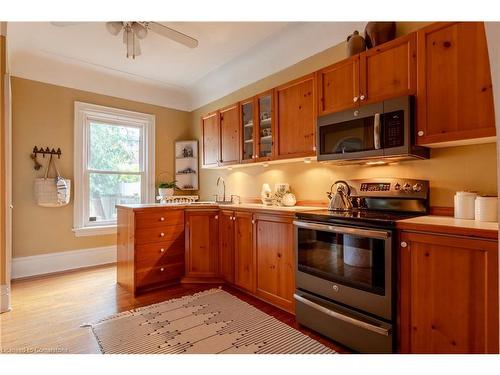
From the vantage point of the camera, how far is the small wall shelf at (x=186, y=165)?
4699 mm


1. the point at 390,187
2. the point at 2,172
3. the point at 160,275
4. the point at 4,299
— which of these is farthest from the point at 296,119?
the point at 4,299

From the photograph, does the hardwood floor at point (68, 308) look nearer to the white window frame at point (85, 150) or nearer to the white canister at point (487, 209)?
the white window frame at point (85, 150)

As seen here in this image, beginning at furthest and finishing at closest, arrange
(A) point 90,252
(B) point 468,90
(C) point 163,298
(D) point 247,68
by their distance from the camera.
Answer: (A) point 90,252, (D) point 247,68, (C) point 163,298, (B) point 468,90

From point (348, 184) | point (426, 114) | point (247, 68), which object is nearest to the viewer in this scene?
point (426, 114)

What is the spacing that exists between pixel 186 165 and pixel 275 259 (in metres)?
2.85

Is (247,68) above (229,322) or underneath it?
above

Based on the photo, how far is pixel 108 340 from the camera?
195 centimetres

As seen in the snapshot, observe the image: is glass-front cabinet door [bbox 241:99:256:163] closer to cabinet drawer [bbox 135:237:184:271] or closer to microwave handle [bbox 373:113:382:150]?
cabinet drawer [bbox 135:237:184:271]

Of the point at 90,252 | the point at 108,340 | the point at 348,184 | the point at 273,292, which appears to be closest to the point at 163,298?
the point at 108,340

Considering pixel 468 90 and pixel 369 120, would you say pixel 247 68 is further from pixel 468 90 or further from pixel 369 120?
pixel 468 90

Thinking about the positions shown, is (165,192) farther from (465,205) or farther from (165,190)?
(465,205)

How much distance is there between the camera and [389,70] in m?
1.95

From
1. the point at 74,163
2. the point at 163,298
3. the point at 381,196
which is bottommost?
the point at 163,298
